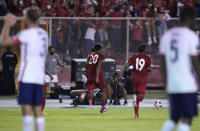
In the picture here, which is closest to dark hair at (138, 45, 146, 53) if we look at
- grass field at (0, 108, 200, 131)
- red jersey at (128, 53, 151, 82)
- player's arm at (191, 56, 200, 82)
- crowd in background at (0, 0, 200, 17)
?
red jersey at (128, 53, 151, 82)

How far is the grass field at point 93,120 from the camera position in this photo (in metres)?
16.8

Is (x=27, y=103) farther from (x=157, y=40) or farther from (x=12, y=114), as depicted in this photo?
(x=157, y=40)

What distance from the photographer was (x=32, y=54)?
11742mm

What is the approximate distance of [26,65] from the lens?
11.7 metres

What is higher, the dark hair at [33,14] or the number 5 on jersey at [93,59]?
the number 5 on jersey at [93,59]

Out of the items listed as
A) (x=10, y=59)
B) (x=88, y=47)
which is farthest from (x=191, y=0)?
(x=10, y=59)

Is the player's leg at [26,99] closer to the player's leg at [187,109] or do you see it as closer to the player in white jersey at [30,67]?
the player in white jersey at [30,67]

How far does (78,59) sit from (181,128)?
18.9 metres

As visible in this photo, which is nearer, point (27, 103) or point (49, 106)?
point (27, 103)

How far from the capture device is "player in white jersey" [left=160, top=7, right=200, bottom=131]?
34.0ft

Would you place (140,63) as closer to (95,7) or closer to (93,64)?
(93,64)

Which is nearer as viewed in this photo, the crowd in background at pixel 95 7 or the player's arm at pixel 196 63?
the player's arm at pixel 196 63

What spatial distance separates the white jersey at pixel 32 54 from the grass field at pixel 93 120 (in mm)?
4634

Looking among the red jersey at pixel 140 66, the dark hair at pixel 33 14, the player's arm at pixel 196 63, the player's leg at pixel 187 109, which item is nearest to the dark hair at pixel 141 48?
the red jersey at pixel 140 66
